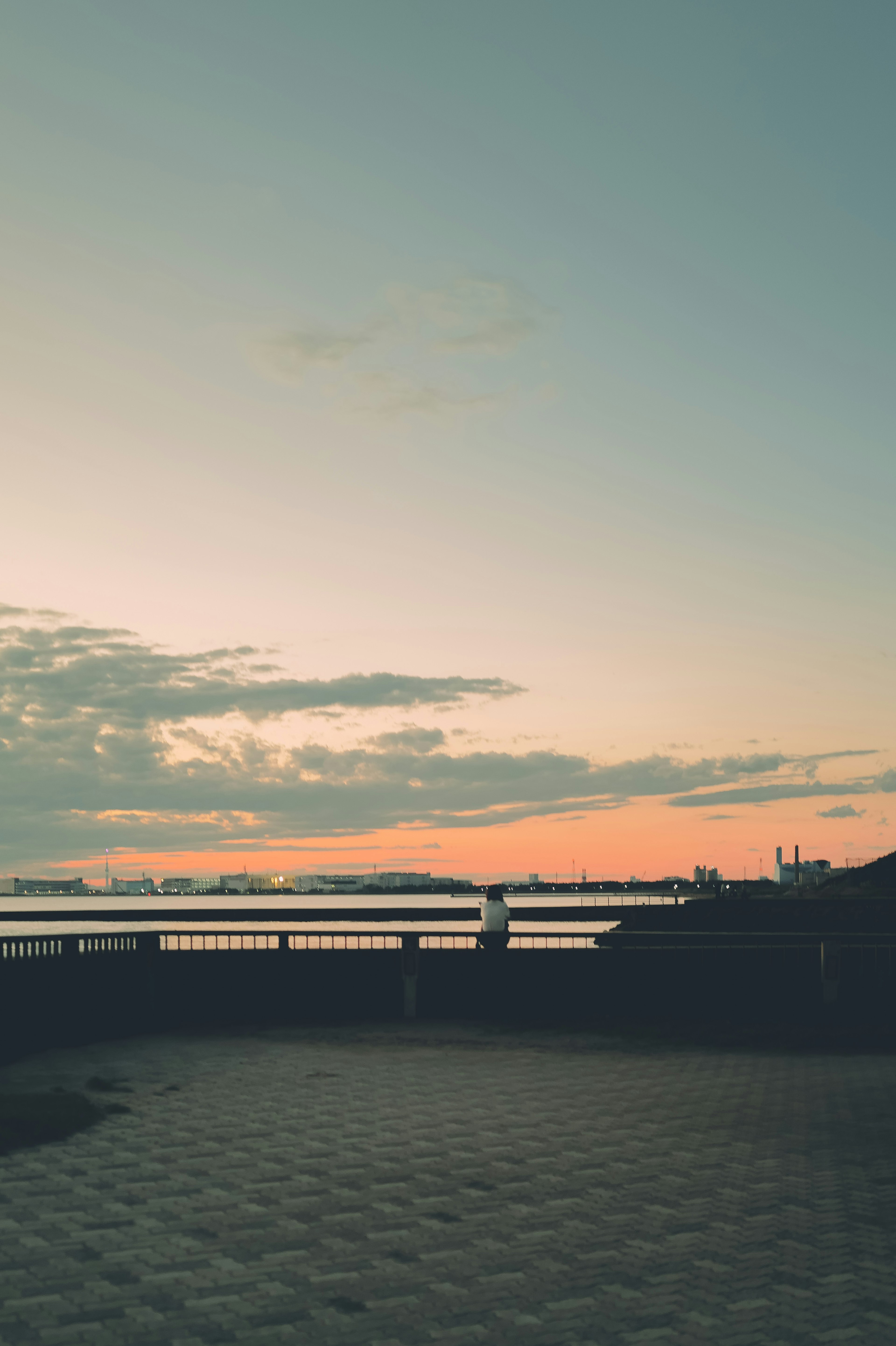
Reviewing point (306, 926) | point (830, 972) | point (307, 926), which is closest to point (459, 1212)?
point (830, 972)

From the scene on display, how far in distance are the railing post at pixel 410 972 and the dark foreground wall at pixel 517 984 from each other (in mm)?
23

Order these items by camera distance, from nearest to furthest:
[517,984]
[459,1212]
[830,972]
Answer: [459,1212] < [830,972] < [517,984]

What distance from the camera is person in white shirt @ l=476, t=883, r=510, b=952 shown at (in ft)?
68.5

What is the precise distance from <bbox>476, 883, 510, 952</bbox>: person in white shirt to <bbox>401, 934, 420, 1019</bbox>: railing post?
4.36 feet

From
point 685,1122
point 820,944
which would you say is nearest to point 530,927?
point 820,944

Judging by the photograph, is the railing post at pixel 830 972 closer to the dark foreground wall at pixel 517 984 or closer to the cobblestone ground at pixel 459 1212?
the dark foreground wall at pixel 517 984

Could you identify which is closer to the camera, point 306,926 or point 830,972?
point 830,972

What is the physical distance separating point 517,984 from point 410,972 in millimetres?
1981

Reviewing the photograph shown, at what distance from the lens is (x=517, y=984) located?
2059 centimetres

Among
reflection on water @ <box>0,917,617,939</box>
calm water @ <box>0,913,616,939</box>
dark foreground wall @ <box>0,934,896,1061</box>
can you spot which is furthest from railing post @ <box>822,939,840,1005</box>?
reflection on water @ <box>0,917,617,939</box>

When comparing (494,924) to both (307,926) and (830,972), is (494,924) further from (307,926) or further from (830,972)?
(307,926)

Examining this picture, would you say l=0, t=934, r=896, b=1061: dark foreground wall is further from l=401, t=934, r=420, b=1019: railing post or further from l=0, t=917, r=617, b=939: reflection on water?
l=0, t=917, r=617, b=939: reflection on water

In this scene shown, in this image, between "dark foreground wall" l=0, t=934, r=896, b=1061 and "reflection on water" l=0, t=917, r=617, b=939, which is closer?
"dark foreground wall" l=0, t=934, r=896, b=1061

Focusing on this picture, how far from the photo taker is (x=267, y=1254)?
23.9ft
